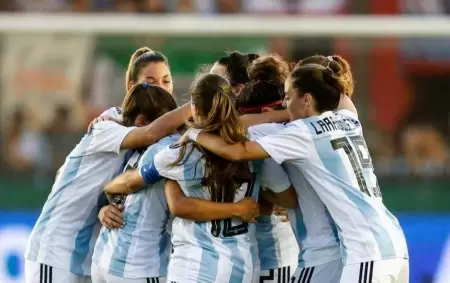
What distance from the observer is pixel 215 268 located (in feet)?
15.8

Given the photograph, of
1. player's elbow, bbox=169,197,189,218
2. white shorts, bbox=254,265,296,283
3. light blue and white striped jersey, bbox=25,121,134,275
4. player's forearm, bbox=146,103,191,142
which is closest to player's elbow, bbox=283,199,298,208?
white shorts, bbox=254,265,296,283

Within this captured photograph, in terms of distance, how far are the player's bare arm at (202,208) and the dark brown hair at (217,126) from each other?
7 centimetres

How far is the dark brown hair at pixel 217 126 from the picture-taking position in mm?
4793

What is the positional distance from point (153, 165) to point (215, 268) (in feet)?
1.85

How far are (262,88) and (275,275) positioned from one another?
2.98ft

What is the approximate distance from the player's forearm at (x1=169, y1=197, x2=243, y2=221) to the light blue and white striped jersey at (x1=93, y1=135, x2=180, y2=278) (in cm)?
30

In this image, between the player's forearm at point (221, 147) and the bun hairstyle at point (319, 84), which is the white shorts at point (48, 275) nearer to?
the player's forearm at point (221, 147)

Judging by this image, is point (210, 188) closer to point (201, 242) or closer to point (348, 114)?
point (201, 242)

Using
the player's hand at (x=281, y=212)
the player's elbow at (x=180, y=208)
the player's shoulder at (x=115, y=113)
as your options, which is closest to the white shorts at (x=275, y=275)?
the player's hand at (x=281, y=212)

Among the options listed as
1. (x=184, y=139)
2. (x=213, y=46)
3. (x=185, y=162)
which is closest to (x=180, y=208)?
(x=185, y=162)

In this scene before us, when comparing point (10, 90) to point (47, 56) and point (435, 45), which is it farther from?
point (435, 45)

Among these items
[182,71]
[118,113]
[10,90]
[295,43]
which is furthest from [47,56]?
[118,113]

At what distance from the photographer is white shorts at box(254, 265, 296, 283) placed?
209 inches

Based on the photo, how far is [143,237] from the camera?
518cm
